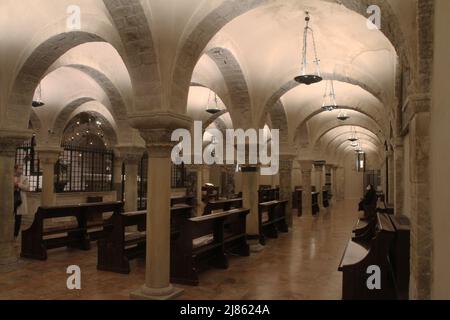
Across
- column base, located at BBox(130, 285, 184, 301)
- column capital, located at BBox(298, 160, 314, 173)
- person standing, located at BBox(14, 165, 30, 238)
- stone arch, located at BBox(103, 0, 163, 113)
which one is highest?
stone arch, located at BBox(103, 0, 163, 113)

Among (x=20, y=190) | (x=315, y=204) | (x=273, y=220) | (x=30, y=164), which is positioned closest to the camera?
(x=20, y=190)

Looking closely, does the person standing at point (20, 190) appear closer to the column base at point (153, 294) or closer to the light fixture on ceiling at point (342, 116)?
the column base at point (153, 294)

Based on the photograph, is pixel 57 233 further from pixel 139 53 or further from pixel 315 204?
pixel 315 204

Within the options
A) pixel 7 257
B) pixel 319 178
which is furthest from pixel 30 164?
pixel 319 178

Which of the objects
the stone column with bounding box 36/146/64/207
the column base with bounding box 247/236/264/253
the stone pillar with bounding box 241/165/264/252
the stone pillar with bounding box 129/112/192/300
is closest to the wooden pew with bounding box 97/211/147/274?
the stone pillar with bounding box 129/112/192/300

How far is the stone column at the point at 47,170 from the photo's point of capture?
12922mm

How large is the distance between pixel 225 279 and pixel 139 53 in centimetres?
400

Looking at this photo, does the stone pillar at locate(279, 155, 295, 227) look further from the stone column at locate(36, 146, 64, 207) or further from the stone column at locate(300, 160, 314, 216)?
the stone column at locate(36, 146, 64, 207)

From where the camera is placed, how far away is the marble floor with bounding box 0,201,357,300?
5879mm

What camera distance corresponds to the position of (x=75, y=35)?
7.37m

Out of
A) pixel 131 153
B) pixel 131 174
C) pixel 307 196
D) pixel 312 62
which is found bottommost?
pixel 307 196

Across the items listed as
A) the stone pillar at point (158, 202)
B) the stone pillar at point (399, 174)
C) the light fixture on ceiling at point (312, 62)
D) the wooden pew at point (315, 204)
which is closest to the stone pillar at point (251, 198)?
the light fixture on ceiling at point (312, 62)

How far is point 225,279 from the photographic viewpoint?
6.81m

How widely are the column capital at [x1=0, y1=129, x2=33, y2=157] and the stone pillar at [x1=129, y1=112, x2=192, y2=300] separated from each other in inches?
124
